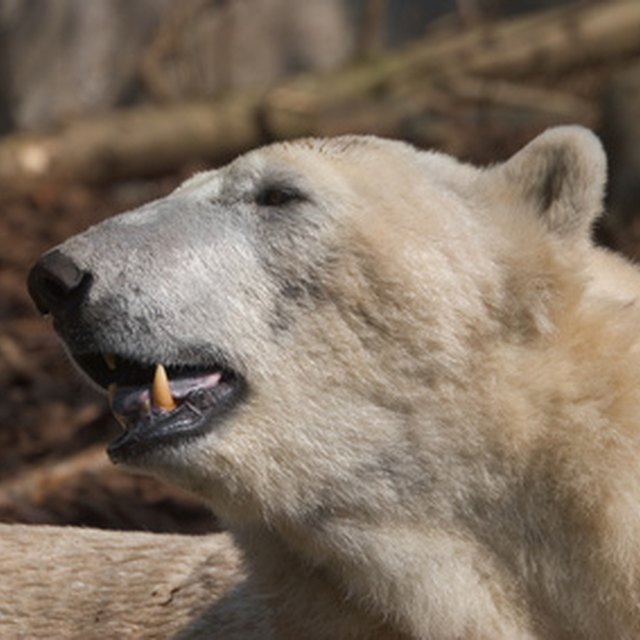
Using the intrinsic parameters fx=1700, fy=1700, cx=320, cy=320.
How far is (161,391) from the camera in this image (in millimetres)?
3447

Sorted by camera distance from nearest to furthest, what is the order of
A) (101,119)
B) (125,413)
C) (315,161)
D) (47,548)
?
(125,413) < (315,161) < (47,548) < (101,119)

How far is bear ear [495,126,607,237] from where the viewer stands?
11.9 feet

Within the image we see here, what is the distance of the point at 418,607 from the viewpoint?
11.3 ft

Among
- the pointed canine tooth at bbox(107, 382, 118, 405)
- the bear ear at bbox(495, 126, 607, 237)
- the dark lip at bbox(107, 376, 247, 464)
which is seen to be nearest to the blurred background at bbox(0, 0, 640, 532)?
the bear ear at bbox(495, 126, 607, 237)

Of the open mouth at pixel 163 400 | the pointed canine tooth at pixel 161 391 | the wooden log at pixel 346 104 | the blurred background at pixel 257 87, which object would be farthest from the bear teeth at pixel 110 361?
the wooden log at pixel 346 104

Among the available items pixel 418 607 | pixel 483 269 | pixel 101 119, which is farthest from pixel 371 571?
pixel 101 119

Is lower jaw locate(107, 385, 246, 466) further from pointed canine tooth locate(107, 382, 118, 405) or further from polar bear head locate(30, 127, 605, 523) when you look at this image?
pointed canine tooth locate(107, 382, 118, 405)

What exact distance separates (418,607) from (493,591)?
156mm

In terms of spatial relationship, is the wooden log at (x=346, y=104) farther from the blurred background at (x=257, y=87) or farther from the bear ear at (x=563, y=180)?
the bear ear at (x=563, y=180)

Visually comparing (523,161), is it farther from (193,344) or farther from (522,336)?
(193,344)

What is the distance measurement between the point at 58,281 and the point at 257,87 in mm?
9033

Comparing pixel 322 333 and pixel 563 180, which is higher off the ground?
pixel 563 180

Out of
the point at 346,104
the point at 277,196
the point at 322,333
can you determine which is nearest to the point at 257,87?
the point at 346,104

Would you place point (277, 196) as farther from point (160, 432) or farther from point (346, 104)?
point (346, 104)
